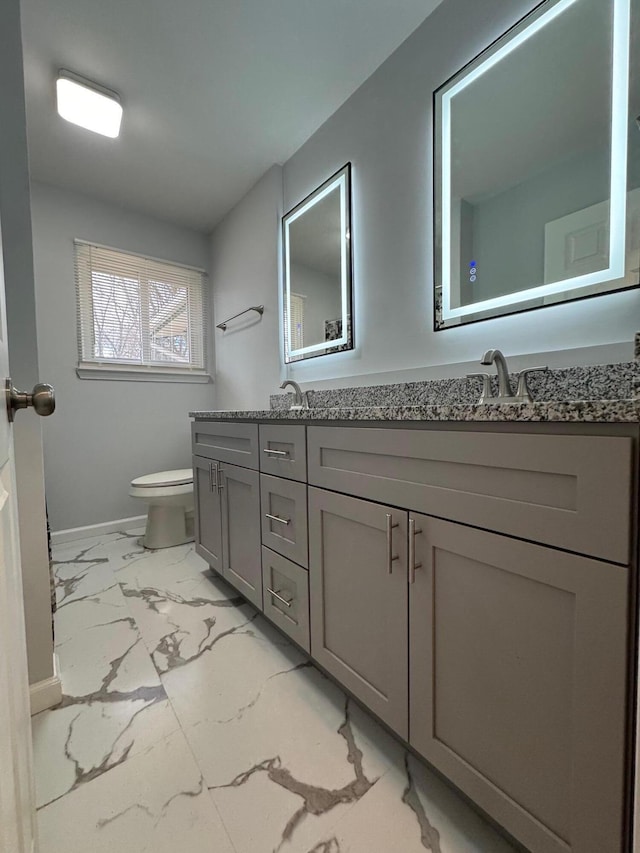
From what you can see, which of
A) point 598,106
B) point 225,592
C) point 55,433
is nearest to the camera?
point 598,106

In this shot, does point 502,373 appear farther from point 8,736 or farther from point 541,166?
point 8,736

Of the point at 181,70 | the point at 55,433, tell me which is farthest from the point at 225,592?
the point at 181,70

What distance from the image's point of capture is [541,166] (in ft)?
3.60

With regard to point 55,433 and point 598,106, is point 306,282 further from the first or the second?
point 55,433

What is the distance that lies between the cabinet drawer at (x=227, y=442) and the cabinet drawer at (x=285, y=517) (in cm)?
14

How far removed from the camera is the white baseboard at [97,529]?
238 cm

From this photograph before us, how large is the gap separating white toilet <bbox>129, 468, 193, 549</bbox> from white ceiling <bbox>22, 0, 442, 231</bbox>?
1.86m

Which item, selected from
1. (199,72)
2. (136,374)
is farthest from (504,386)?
(136,374)

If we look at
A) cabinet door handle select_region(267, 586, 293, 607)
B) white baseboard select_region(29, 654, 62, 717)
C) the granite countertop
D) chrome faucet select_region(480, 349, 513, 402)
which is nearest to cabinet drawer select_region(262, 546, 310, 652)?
cabinet door handle select_region(267, 586, 293, 607)

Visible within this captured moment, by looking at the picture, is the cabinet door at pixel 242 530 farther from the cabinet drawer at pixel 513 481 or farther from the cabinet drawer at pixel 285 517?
the cabinet drawer at pixel 513 481

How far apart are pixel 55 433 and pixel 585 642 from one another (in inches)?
110

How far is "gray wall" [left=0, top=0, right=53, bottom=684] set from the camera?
1.02 m

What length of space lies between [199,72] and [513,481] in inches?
81.0

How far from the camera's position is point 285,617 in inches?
49.4
